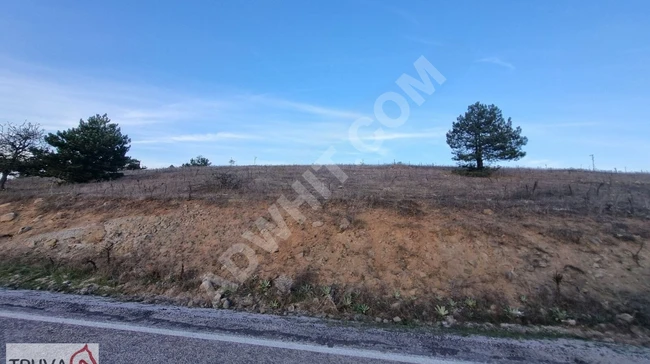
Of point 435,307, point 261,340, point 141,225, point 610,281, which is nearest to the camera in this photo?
point 261,340

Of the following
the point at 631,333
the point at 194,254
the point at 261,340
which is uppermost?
the point at 194,254

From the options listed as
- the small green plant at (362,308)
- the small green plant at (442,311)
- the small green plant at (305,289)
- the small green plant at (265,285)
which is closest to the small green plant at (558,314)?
the small green plant at (442,311)

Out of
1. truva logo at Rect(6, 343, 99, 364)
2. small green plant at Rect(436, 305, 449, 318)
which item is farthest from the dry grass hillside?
truva logo at Rect(6, 343, 99, 364)

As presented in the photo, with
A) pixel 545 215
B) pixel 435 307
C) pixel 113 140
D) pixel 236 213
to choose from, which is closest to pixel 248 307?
pixel 435 307

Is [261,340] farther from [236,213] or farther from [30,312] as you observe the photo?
[236,213]

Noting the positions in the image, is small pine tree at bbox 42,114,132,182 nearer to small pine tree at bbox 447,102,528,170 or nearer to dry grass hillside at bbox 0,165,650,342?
dry grass hillside at bbox 0,165,650,342

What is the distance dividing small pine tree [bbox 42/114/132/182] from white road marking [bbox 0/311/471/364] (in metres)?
17.6

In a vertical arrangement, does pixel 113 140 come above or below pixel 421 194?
above

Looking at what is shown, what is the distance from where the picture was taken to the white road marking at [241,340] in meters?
4.11

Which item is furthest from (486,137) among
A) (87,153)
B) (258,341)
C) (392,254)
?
(87,153)

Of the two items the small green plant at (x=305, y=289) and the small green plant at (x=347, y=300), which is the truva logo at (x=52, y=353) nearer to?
the small green plant at (x=305, y=289)

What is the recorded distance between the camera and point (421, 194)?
39.1ft

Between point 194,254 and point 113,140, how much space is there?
1731cm

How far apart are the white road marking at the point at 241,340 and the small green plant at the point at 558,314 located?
112 inches
